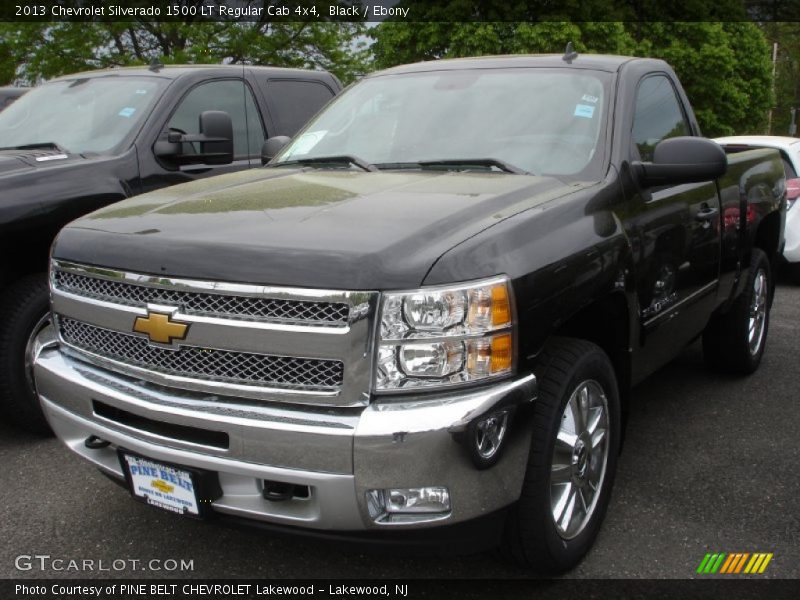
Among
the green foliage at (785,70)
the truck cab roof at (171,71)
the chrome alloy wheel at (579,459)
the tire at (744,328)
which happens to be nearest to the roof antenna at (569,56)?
the chrome alloy wheel at (579,459)

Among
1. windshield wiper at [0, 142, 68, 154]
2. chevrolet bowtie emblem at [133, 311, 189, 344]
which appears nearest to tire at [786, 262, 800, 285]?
windshield wiper at [0, 142, 68, 154]

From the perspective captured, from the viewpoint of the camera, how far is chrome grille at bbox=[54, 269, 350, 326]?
2506 millimetres

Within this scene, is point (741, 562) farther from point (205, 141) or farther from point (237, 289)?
point (205, 141)

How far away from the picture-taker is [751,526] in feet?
11.5

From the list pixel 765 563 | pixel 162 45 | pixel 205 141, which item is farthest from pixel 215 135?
pixel 162 45

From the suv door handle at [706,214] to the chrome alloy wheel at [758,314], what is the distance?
3.95ft

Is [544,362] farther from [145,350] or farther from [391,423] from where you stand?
[145,350]

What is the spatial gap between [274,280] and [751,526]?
225 centimetres

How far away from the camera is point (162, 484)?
9.16 feet

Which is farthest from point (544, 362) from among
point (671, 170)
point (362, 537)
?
point (671, 170)

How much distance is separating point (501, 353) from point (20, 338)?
2832 mm

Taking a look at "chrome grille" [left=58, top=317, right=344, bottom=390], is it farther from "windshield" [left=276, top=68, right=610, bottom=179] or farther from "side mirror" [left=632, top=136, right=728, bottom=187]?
"side mirror" [left=632, top=136, right=728, bottom=187]

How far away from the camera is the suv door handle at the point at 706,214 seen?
163 inches

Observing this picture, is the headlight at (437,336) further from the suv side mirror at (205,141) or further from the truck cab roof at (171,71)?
the truck cab roof at (171,71)
